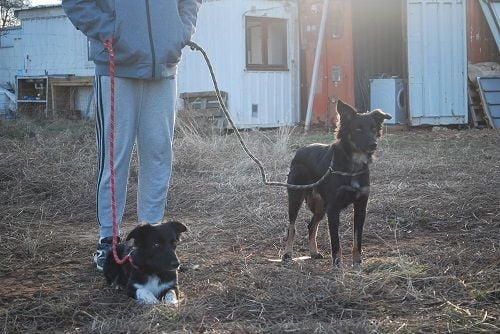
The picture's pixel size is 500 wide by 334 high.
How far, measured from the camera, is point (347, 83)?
44.3 ft

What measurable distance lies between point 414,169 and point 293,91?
7136 mm

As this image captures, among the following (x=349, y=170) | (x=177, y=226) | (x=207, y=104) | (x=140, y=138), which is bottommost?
(x=177, y=226)

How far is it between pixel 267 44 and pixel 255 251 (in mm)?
10782

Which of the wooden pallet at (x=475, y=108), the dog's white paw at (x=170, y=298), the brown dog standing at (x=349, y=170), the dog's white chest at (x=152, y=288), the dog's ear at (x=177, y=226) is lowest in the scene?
the dog's white paw at (x=170, y=298)

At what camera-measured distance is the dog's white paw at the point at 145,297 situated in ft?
11.1

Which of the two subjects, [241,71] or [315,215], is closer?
[315,215]

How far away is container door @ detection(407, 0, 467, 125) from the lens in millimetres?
12883

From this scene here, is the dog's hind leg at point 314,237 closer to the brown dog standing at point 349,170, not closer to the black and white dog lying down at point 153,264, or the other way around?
the brown dog standing at point 349,170

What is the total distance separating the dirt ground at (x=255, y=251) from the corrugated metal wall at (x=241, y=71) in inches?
188

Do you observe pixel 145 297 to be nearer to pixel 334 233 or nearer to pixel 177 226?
pixel 177 226

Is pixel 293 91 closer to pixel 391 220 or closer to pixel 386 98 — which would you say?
pixel 386 98

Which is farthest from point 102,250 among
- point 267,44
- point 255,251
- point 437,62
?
point 267,44

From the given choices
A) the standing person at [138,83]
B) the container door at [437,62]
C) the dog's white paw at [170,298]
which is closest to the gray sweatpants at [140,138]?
the standing person at [138,83]

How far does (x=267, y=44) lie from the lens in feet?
49.0
